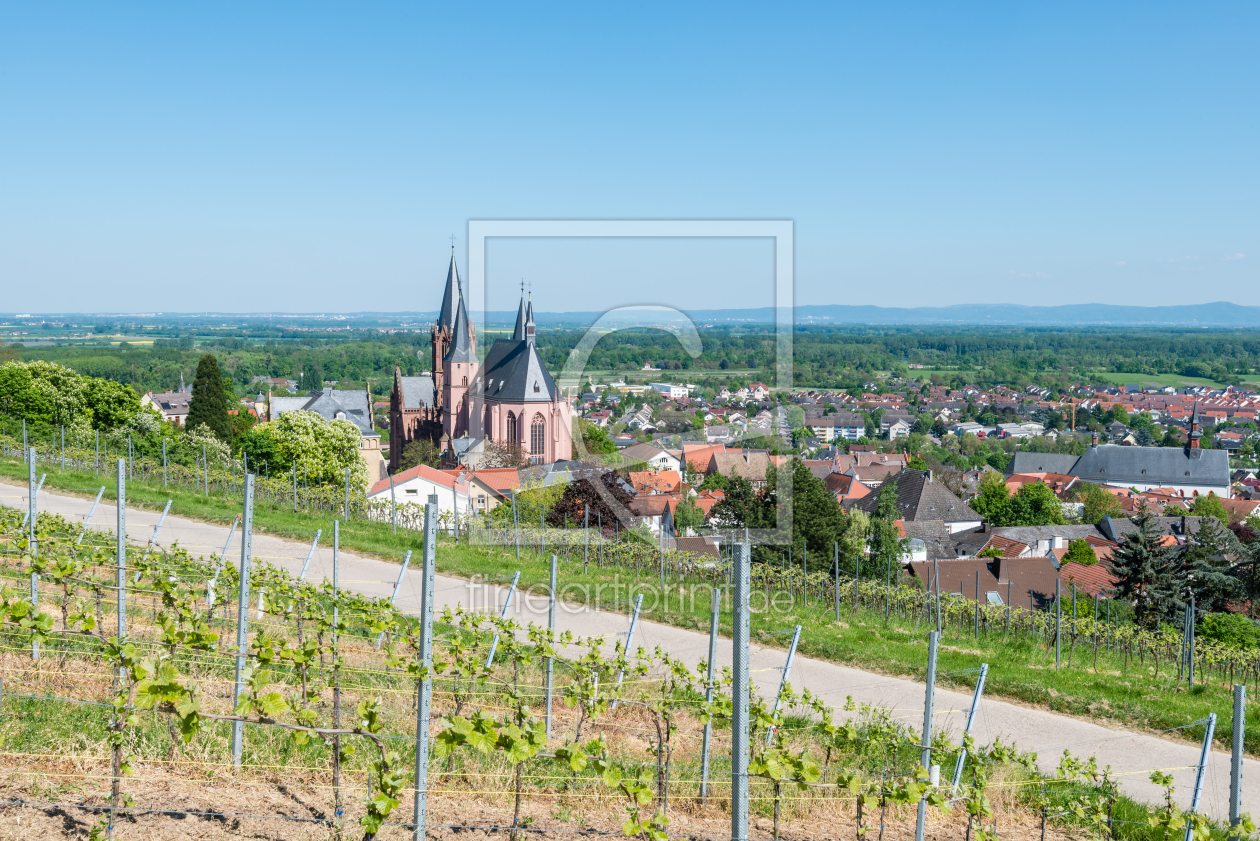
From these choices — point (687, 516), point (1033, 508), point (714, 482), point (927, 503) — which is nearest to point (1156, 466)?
point (1033, 508)

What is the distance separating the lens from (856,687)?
7914 mm

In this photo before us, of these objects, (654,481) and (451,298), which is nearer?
(654,481)

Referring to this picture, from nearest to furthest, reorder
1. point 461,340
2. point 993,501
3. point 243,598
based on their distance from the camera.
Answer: point 243,598, point 461,340, point 993,501

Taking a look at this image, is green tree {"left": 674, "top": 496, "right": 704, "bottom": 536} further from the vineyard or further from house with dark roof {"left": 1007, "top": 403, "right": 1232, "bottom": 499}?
house with dark roof {"left": 1007, "top": 403, "right": 1232, "bottom": 499}

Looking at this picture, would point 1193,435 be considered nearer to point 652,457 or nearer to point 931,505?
point 931,505

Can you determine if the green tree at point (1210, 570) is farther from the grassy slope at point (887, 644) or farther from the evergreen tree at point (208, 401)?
the evergreen tree at point (208, 401)

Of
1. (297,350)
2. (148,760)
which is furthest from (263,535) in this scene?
(297,350)

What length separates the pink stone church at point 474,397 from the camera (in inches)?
1513

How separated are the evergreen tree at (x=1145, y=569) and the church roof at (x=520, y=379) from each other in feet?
78.6

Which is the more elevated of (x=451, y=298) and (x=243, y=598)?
(x=451, y=298)

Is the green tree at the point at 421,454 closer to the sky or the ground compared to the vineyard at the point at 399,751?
closer to the ground

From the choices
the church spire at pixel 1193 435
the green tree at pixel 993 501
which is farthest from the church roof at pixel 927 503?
the church spire at pixel 1193 435

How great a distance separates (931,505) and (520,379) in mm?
25895

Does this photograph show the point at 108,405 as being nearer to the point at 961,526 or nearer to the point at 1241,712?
the point at 1241,712
